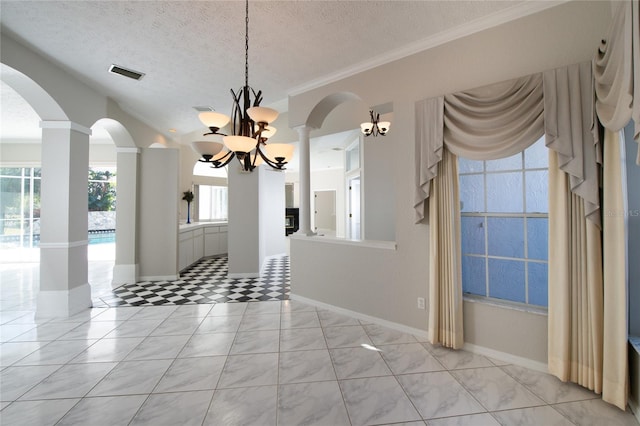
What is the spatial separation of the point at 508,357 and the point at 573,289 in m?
0.81

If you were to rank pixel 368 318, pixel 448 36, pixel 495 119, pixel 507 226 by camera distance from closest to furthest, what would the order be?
pixel 495 119 < pixel 507 226 < pixel 448 36 < pixel 368 318

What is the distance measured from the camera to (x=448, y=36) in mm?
2588

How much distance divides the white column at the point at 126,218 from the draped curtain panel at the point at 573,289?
19.6 feet

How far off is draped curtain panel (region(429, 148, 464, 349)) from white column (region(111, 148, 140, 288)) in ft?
16.7

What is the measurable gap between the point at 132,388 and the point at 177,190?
12.8 ft

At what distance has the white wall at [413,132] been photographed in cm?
212

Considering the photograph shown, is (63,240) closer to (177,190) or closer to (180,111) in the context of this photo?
(177,190)

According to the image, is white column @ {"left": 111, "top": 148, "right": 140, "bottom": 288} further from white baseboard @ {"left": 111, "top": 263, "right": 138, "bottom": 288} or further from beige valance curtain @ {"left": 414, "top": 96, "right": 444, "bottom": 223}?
beige valance curtain @ {"left": 414, "top": 96, "right": 444, "bottom": 223}

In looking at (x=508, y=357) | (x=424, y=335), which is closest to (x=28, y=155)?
(x=424, y=335)

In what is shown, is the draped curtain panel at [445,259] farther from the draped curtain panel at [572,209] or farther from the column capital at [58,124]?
the column capital at [58,124]

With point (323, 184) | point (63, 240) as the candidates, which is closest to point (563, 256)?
point (63, 240)

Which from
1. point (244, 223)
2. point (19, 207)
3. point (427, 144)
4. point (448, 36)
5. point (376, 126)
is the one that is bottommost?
point (244, 223)

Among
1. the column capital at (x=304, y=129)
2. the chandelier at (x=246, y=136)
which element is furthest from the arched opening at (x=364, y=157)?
the chandelier at (x=246, y=136)

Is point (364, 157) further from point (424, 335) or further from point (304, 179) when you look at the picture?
point (424, 335)
